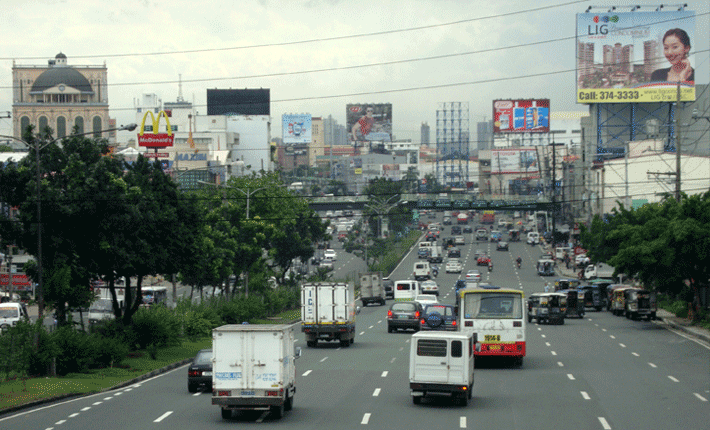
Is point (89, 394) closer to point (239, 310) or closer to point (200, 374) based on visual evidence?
point (200, 374)

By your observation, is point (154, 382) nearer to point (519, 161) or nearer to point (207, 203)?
point (207, 203)

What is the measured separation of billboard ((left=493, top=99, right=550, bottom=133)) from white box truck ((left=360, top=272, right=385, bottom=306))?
88.8 m

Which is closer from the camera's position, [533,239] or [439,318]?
[439,318]

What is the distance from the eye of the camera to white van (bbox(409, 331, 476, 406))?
75.7 ft

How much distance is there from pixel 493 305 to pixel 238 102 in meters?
161

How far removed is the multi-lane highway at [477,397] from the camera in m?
20.8

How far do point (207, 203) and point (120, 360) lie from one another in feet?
98.7

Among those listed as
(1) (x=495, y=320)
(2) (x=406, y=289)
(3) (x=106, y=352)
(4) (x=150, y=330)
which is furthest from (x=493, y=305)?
(2) (x=406, y=289)

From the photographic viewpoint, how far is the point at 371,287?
245 ft

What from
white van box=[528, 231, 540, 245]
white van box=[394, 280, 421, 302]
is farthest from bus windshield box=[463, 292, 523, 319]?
white van box=[528, 231, 540, 245]

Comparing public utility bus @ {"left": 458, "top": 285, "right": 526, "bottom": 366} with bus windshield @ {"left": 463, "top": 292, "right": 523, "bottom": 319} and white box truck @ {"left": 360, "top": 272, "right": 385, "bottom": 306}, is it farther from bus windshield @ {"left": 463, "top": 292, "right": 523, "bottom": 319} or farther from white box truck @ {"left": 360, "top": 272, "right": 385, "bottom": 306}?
white box truck @ {"left": 360, "top": 272, "right": 385, "bottom": 306}

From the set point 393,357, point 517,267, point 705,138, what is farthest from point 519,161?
point 393,357

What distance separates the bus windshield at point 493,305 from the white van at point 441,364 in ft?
29.6

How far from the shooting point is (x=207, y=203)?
63.5 meters
